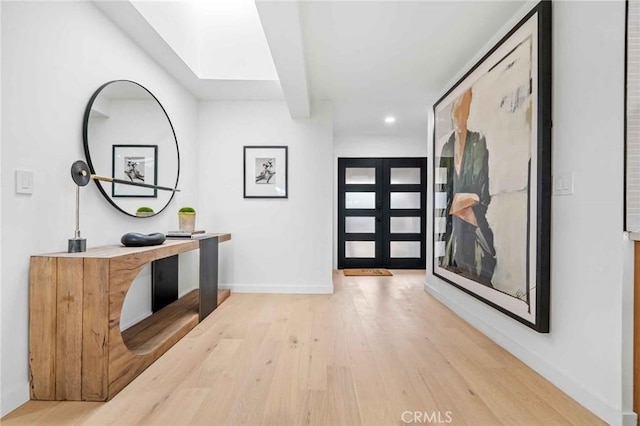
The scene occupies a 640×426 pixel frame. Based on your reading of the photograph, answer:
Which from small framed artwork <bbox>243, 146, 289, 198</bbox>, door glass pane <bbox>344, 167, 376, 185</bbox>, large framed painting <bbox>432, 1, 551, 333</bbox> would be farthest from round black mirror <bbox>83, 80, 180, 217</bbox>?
door glass pane <bbox>344, 167, 376, 185</bbox>

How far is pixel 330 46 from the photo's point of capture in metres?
2.67

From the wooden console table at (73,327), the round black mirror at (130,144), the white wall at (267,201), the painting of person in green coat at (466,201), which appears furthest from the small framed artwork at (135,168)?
the painting of person in green coat at (466,201)

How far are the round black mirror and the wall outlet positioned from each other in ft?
9.70

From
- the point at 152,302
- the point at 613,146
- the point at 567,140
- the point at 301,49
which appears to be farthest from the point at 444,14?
the point at 152,302

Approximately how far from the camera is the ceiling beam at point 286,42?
1916 mm

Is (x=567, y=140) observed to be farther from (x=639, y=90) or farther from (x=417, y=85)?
(x=417, y=85)

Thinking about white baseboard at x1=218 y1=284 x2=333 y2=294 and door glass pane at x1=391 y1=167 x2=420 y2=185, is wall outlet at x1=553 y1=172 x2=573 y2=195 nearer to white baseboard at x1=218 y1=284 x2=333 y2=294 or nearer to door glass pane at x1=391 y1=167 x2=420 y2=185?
white baseboard at x1=218 y1=284 x2=333 y2=294

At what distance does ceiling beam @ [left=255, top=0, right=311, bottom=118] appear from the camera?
1.92m

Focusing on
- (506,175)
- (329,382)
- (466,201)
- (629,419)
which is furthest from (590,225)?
(329,382)

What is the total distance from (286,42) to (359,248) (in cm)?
432

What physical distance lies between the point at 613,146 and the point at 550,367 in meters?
1.28

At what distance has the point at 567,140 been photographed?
1.74 metres

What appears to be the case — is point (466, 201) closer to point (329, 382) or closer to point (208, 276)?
point (329, 382)

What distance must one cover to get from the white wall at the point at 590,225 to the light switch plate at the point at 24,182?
294 cm
